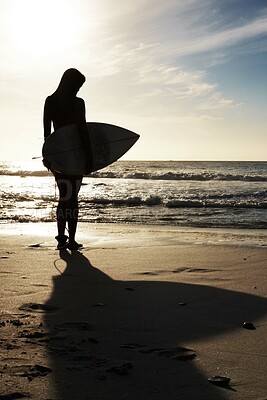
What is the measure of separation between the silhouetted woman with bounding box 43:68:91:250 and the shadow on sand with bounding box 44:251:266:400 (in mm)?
1456

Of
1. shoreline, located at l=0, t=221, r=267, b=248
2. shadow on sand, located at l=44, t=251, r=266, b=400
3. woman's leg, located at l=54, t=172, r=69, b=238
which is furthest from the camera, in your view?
shoreline, located at l=0, t=221, r=267, b=248

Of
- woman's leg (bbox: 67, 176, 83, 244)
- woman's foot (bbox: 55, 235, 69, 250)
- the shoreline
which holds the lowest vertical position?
the shoreline

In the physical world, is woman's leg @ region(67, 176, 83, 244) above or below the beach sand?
above

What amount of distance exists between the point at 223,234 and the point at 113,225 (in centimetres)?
197

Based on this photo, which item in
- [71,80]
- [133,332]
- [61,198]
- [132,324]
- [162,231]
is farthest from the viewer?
[162,231]

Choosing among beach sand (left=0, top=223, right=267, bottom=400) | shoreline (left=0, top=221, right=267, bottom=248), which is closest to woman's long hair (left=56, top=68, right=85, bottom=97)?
beach sand (left=0, top=223, right=267, bottom=400)

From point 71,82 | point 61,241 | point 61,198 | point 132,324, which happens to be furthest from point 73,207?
point 132,324

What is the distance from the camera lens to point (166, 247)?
507 centimetres

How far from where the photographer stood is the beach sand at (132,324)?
5.52 feet

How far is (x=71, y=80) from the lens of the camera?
16.0ft

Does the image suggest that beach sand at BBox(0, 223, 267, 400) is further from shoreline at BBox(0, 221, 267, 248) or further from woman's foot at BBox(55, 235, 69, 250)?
shoreline at BBox(0, 221, 267, 248)

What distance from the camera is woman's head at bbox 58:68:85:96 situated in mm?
4880

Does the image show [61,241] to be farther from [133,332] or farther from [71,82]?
[133,332]

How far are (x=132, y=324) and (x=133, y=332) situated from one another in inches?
5.2
